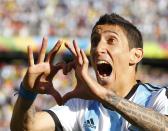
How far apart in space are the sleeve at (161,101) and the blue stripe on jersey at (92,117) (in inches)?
17.7

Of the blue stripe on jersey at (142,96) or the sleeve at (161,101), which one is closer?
the sleeve at (161,101)

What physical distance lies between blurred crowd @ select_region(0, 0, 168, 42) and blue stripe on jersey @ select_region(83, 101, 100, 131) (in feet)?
57.6

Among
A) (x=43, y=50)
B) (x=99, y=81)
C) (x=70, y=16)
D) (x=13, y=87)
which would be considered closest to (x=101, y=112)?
(x=99, y=81)

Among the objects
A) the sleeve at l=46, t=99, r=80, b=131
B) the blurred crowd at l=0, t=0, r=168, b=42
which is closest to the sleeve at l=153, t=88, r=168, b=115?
the sleeve at l=46, t=99, r=80, b=131

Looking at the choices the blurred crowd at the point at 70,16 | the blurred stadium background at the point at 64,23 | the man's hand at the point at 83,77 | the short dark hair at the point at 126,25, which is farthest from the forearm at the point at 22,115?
the blurred crowd at the point at 70,16

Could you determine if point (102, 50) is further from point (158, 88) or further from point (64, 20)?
point (64, 20)

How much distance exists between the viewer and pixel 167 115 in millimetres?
4184

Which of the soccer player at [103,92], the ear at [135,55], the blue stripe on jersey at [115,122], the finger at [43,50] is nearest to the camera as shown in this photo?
the soccer player at [103,92]

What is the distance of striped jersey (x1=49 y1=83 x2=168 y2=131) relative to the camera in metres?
4.34

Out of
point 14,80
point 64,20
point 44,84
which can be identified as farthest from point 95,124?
point 64,20

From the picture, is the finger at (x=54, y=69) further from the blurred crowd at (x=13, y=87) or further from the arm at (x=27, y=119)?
the blurred crowd at (x=13, y=87)

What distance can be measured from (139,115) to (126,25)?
3.17ft

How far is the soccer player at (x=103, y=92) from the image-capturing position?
398 cm

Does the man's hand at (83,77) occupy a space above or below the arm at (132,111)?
above
